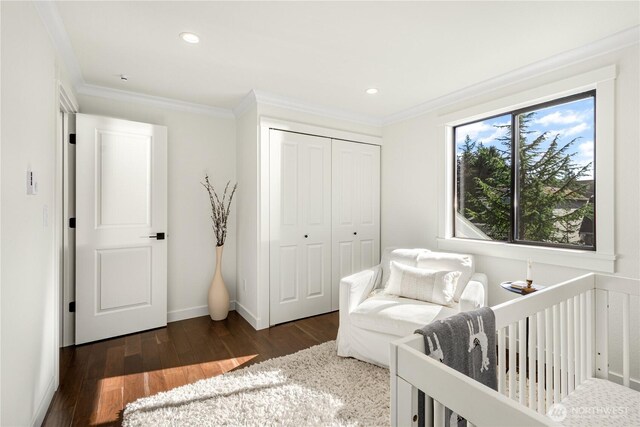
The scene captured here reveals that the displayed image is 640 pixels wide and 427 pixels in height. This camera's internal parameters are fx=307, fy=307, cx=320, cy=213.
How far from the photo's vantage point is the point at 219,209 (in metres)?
3.50

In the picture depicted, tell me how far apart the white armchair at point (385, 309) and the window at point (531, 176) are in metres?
0.56

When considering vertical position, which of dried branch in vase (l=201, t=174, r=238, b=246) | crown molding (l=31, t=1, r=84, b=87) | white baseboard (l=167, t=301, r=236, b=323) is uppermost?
crown molding (l=31, t=1, r=84, b=87)

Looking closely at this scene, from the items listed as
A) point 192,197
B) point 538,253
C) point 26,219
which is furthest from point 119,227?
point 538,253

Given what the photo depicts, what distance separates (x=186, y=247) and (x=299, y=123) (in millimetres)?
1838

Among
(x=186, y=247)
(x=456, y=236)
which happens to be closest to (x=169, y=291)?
(x=186, y=247)

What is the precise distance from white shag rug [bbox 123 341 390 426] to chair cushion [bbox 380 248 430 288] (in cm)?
89

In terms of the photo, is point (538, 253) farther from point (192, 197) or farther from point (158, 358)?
point (192, 197)

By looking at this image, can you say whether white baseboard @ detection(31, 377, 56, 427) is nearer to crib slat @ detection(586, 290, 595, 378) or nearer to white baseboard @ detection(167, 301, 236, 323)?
white baseboard @ detection(167, 301, 236, 323)

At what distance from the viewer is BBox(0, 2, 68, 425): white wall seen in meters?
1.30

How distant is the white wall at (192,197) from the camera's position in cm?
329

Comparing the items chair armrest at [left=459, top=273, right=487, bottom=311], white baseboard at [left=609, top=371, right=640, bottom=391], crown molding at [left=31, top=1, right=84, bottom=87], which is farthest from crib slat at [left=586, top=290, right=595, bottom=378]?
crown molding at [left=31, top=1, right=84, bottom=87]

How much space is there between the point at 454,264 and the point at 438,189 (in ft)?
3.03

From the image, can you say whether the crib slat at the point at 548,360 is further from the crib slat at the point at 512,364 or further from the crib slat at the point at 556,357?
the crib slat at the point at 512,364

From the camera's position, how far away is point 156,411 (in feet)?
6.00
